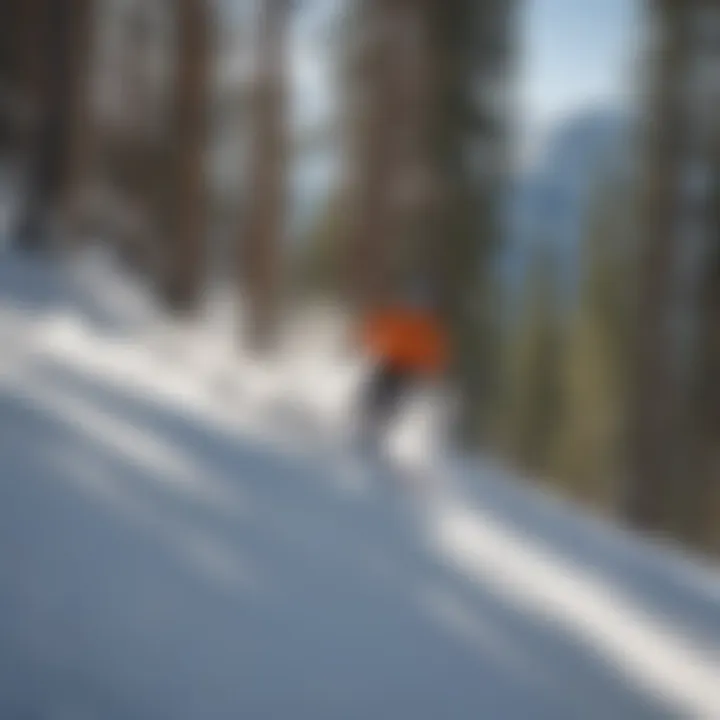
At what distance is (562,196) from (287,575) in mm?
7682

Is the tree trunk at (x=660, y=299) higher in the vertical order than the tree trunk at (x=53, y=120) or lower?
higher

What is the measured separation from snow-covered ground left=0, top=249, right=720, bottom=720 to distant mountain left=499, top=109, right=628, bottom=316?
15.0 ft

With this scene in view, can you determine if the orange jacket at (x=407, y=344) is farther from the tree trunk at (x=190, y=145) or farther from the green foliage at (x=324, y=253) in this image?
the green foliage at (x=324, y=253)

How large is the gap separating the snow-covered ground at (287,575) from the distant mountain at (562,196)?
4584mm

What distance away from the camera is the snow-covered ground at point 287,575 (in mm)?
2033

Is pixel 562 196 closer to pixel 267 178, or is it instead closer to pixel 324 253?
pixel 324 253

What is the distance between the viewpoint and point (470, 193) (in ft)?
28.4

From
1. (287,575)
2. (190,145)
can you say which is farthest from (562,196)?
(287,575)

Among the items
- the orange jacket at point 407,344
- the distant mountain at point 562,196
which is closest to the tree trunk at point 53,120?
the orange jacket at point 407,344

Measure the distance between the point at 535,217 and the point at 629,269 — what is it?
236cm

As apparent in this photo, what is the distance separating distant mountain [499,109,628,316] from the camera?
7906mm

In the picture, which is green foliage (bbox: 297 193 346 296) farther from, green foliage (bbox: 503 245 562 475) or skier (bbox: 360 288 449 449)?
skier (bbox: 360 288 449 449)

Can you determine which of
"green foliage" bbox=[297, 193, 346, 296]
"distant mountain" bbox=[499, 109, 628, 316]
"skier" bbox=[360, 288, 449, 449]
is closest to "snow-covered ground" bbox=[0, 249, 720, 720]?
"skier" bbox=[360, 288, 449, 449]

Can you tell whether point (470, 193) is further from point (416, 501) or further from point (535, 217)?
point (416, 501)
